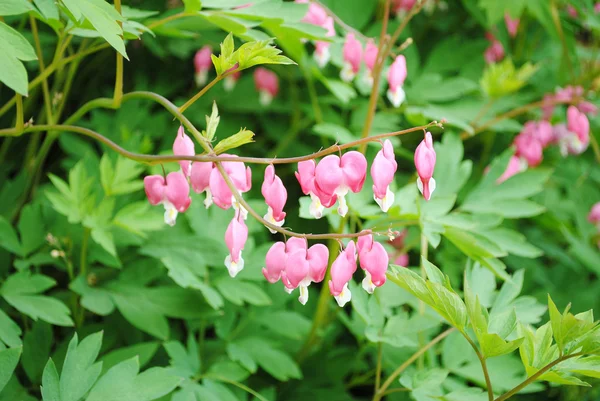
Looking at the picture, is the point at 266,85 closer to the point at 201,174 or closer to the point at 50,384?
the point at 201,174

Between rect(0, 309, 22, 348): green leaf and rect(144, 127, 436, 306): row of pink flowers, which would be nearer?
rect(144, 127, 436, 306): row of pink flowers

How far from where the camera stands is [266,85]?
90.0 inches

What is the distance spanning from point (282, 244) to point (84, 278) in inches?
27.0

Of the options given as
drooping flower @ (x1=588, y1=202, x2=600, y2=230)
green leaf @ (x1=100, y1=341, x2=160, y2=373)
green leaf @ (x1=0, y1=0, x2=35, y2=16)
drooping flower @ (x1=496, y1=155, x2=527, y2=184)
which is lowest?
drooping flower @ (x1=588, y1=202, x2=600, y2=230)

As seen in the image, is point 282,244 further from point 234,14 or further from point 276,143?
point 276,143

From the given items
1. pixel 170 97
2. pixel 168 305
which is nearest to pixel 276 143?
pixel 170 97

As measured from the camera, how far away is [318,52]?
6.12 feet

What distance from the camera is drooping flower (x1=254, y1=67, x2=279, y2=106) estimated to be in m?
2.29

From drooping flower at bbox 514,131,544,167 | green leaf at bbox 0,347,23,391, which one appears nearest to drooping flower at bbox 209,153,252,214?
green leaf at bbox 0,347,23,391

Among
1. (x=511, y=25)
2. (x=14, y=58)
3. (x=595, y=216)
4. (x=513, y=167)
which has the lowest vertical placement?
(x=595, y=216)

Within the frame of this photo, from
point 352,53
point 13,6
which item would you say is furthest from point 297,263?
point 352,53

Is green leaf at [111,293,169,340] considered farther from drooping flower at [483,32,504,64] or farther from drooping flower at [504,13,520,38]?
drooping flower at [504,13,520,38]

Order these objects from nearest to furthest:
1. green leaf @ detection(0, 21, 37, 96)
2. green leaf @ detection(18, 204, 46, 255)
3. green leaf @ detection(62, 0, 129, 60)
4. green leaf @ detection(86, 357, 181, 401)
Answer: green leaf @ detection(0, 21, 37, 96)
green leaf @ detection(62, 0, 129, 60)
green leaf @ detection(86, 357, 181, 401)
green leaf @ detection(18, 204, 46, 255)

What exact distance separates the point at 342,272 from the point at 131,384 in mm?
458
